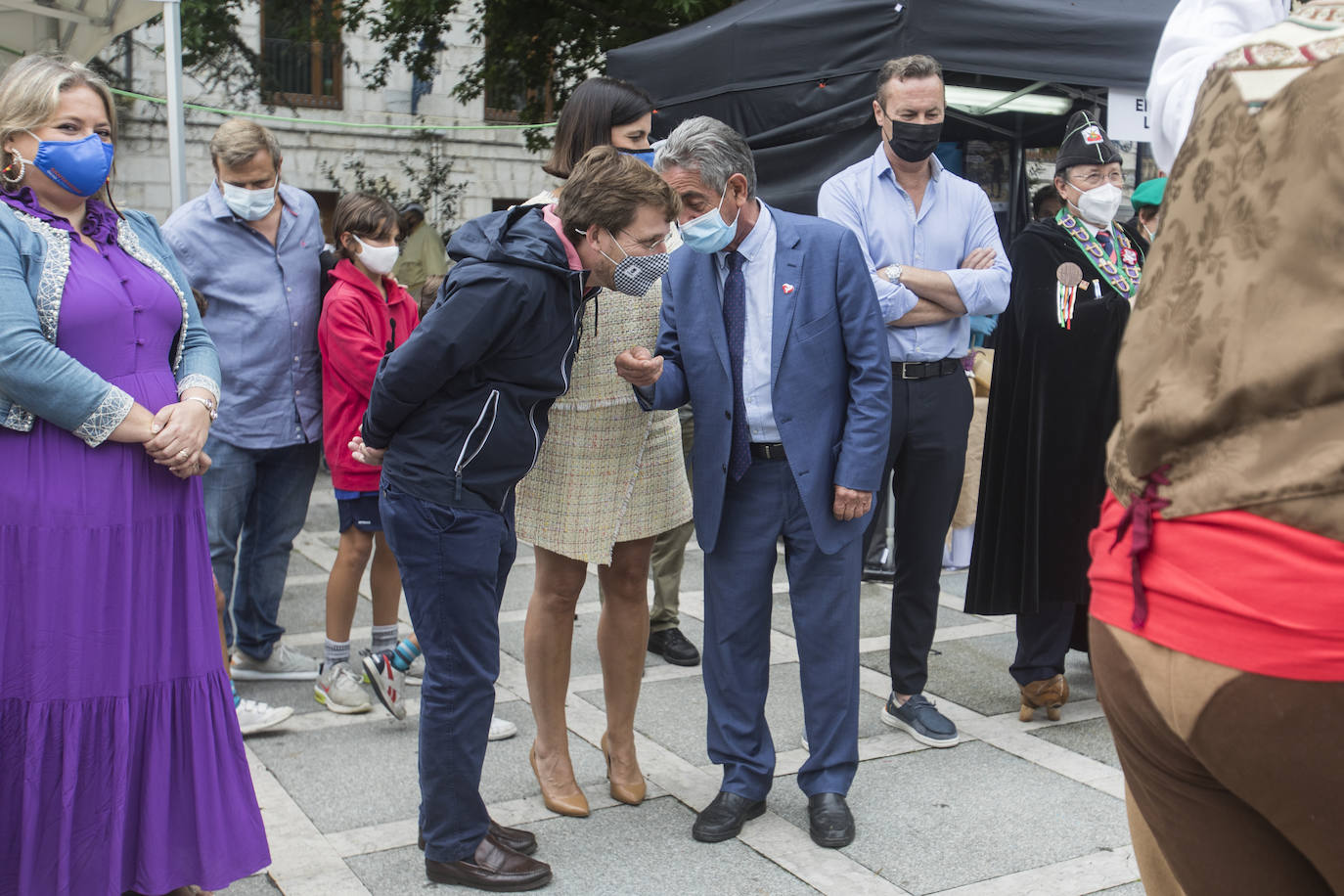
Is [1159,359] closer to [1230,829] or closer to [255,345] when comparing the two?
[1230,829]

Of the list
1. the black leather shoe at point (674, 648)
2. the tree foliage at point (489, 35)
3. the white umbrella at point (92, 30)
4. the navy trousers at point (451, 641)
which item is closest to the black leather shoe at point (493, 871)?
the navy trousers at point (451, 641)

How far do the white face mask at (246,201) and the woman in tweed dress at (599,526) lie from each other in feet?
4.25

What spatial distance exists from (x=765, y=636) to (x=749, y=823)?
0.53m

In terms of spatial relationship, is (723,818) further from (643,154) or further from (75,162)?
(75,162)

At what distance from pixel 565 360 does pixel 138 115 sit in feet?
50.3

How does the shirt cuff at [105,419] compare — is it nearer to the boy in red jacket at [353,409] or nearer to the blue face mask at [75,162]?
the blue face mask at [75,162]

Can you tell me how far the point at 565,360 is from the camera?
3.29 metres

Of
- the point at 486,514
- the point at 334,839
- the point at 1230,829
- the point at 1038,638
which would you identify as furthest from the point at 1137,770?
the point at 1038,638

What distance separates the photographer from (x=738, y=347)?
3635 mm

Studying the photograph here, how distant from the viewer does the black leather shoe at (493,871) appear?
3.21 metres

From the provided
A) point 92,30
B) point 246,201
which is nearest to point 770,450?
point 246,201

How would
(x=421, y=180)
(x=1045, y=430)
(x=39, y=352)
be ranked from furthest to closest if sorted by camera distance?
1. (x=421, y=180)
2. (x=1045, y=430)
3. (x=39, y=352)

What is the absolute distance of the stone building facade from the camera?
1659 cm

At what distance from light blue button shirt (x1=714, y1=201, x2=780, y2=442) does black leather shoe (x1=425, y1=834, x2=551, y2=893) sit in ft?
4.25
